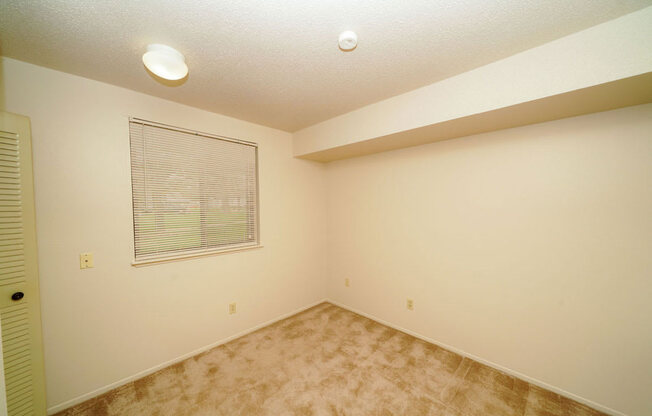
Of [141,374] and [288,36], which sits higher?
[288,36]

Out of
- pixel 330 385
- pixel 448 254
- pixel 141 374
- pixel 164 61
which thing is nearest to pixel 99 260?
pixel 141 374

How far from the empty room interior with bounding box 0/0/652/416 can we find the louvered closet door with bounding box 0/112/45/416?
1 centimetres

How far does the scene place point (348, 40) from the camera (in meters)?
1.38

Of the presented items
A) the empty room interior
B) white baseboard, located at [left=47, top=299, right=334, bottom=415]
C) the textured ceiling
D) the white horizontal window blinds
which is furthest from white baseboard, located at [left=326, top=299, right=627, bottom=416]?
the textured ceiling

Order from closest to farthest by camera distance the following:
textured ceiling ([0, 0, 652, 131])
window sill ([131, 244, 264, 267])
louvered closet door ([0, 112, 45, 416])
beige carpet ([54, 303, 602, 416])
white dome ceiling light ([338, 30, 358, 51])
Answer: textured ceiling ([0, 0, 652, 131]) → white dome ceiling light ([338, 30, 358, 51]) → louvered closet door ([0, 112, 45, 416]) → beige carpet ([54, 303, 602, 416]) → window sill ([131, 244, 264, 267])

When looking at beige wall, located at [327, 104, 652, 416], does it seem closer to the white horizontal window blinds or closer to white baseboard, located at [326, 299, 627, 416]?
white baseboard, located at [326, 299, 627, 416]

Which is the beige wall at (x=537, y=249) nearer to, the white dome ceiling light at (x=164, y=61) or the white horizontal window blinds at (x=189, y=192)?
the white horizontal window blinds at (x=189, y=192)

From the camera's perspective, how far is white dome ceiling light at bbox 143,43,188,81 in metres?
1.45

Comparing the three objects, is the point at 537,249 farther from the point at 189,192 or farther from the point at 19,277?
the point at 19,277

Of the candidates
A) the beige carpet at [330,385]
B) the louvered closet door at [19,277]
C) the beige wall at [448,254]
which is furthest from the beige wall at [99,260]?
the beige carpet at [330,385]

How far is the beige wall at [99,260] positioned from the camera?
1693 mm

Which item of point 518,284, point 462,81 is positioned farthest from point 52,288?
point 518,284

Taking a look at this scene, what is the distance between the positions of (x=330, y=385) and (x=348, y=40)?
2.55m

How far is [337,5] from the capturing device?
1.19m
